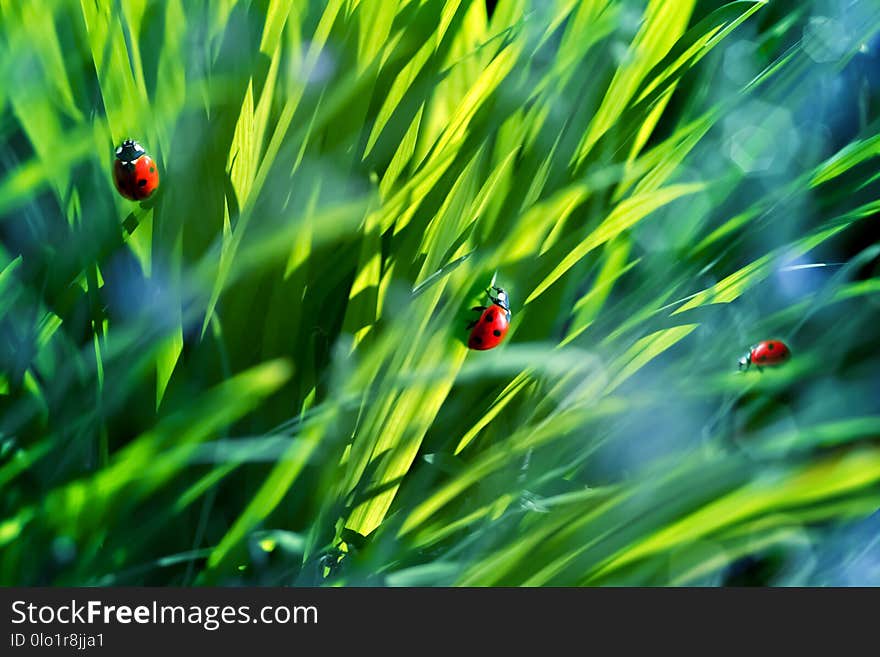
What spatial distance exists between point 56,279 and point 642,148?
43 cm

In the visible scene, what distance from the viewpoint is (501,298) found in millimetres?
561

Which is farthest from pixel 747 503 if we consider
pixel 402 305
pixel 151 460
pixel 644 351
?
pixel 151 460

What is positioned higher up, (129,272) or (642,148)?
(642,148)

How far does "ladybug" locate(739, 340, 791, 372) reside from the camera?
598mm

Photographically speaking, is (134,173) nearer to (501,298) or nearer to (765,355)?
(501,298)

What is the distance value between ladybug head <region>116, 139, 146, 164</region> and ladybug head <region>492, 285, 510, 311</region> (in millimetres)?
231

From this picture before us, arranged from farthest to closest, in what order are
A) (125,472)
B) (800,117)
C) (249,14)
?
A: 1. (800,117)
2. (249,14)
3. (125,472)

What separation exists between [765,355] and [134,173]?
427 millimetres

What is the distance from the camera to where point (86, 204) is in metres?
0.53

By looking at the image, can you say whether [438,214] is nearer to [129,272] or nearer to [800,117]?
Answer: [129,272]

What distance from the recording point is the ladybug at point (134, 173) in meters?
0.51

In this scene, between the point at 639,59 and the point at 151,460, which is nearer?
the point at 151,460

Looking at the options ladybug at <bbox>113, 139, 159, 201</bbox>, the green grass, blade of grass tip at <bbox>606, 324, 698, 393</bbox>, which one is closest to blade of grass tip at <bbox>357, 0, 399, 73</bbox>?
the green grass

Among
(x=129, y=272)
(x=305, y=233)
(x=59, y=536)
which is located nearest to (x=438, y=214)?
(x=305, y=233)
